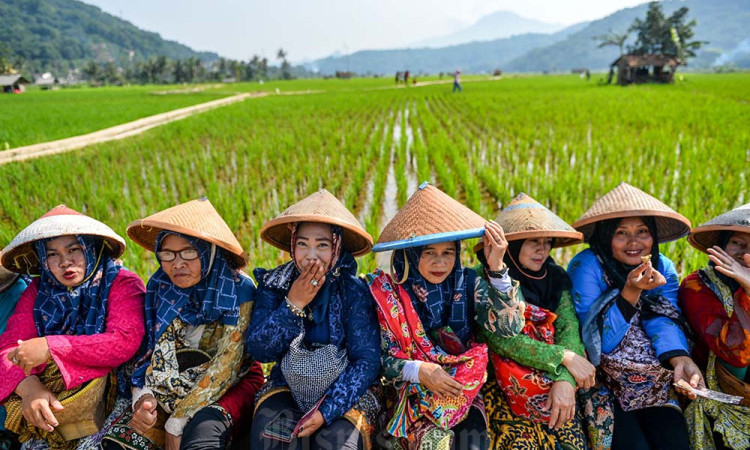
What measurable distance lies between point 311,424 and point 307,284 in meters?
0.47

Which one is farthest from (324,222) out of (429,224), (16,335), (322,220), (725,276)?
(725,276)

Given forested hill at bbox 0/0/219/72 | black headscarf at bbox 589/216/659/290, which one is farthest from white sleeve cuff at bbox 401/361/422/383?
forested hill at bbox 0/0/219/72

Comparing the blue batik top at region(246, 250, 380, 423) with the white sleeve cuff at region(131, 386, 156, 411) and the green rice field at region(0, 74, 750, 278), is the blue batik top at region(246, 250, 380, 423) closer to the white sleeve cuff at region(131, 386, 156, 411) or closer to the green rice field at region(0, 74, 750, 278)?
the white sleeve cuff at region(131, 386, 156, 411)

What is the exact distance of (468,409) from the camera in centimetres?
154

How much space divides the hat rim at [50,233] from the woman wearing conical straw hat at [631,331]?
1.89 metres

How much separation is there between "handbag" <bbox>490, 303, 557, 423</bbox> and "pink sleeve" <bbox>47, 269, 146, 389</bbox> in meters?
1.40

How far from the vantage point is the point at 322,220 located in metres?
1.52

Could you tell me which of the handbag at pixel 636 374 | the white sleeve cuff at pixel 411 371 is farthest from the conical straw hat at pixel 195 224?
the handbag at pixel 636 374

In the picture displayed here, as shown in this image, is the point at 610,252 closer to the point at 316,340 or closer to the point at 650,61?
the point at 316,340

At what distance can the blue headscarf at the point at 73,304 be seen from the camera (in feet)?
5.39

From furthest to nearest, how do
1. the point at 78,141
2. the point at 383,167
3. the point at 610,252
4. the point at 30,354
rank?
1. the point at 78,141
2. the point at 383,167
3. the point at 610,252
4. the point at 30,354

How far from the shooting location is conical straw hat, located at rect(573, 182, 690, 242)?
1637 mm

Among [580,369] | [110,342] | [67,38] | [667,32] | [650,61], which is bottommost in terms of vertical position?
[580,369]

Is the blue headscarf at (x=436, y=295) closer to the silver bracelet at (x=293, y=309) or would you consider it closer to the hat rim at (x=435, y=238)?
the hat rim at (x=435, y=238)
